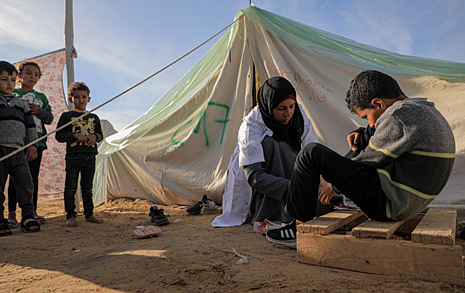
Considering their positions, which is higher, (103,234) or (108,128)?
(108,128)

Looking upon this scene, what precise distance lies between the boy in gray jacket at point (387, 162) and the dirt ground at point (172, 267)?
293 mm

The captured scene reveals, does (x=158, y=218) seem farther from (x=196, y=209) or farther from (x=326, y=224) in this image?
(x=326, y=224)

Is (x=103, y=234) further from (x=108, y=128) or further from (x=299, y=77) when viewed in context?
(x=108, y=128)

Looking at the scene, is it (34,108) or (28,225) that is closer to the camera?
(28,225)

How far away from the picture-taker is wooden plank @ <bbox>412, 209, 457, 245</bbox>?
1044mm

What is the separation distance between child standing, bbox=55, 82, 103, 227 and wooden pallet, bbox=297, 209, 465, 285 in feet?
7.22

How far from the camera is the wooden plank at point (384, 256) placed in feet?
3.33

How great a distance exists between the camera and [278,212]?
1.99m

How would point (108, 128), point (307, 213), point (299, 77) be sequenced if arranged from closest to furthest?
point (307, 213) → point (299, 77) → point (108, 128)

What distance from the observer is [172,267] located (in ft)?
4.21

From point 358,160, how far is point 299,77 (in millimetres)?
1909

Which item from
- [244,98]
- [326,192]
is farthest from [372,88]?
[244,98]

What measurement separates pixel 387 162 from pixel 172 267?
99cm

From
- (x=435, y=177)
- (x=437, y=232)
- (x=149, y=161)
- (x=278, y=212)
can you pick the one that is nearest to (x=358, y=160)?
(x=435, y=177)
